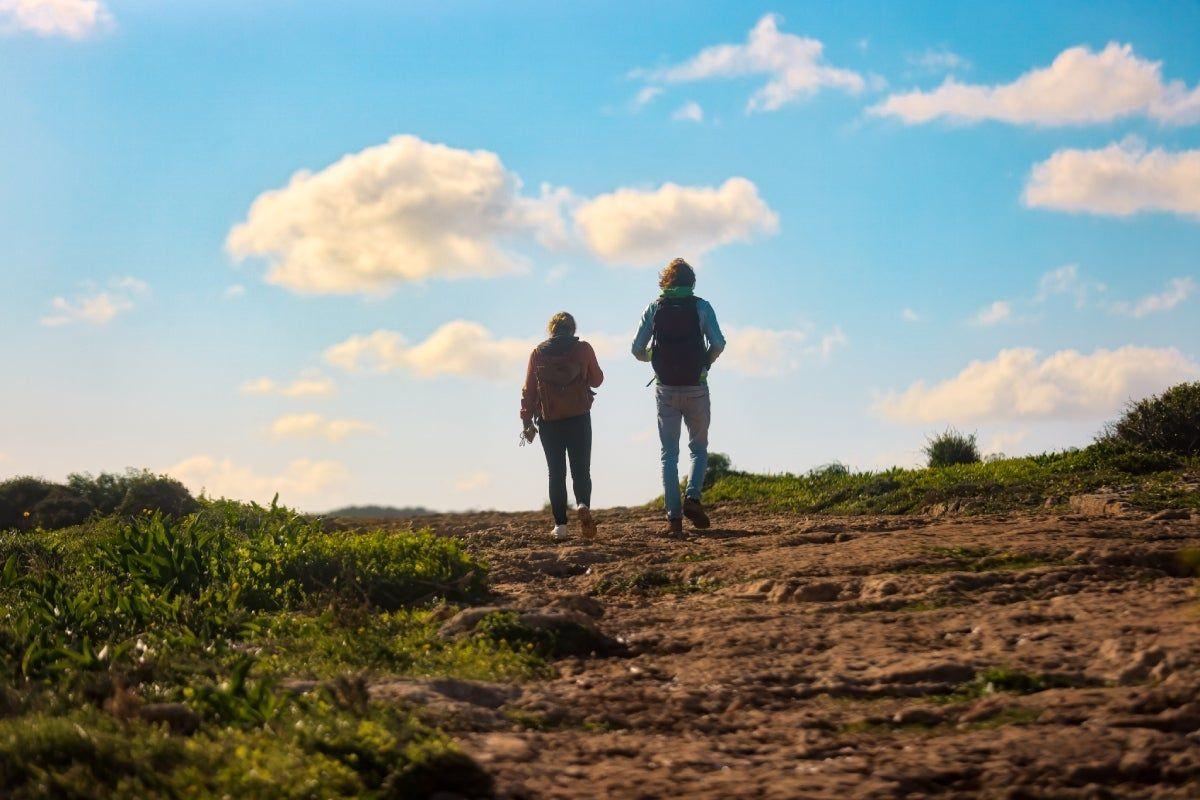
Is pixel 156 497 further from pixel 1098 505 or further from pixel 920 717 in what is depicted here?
pixel 920 717

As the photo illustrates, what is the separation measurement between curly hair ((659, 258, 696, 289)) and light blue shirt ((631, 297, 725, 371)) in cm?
21

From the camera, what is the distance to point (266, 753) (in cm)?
459

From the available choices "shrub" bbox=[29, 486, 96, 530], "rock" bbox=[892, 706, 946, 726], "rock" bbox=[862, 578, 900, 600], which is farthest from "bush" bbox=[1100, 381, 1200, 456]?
"shrub" bbox=[29, 486, 96, 530]

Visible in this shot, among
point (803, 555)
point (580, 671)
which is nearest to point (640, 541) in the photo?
point (803, 555)

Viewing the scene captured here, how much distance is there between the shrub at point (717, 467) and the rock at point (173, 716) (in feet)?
46.8

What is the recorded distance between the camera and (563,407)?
13.1 m

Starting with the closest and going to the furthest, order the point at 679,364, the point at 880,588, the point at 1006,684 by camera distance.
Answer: the point at 1006,684
the point at 880,588
the point at 679,364

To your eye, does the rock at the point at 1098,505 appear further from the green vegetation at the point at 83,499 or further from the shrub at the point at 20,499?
the shrub at the point at 20,499

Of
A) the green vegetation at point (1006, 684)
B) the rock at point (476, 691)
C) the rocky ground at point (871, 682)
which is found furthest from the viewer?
the rock at point (476, 691)

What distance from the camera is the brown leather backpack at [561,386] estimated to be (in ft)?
42.6

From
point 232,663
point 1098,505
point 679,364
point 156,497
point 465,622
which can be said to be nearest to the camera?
point 232,663

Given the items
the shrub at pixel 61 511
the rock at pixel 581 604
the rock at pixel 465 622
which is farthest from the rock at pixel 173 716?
the shrub at pixel 61 511

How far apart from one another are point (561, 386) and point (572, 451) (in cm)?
76

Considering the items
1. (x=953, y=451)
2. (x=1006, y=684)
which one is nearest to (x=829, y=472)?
(x=953, y=451)
